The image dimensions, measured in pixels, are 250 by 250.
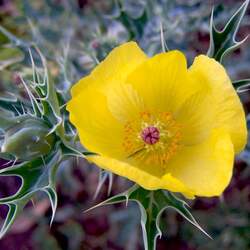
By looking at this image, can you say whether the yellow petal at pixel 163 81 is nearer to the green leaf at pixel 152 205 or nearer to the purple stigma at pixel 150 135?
the purple stigma at pixel 150 135

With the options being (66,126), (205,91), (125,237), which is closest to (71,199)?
(125,237)

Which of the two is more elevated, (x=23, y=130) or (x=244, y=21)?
(x=23, y=130)

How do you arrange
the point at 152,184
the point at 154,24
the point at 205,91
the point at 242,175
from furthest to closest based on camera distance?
the point at 242,175 < the point at 154,24 < the point at 205,91 < the point at 152,184

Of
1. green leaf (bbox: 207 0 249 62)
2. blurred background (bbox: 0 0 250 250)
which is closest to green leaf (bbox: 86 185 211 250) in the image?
green leaf (bbox: 207 0 249 62)

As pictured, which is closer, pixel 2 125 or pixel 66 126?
pixel 2 125

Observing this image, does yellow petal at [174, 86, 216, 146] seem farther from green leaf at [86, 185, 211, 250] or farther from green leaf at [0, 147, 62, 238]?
green leaf at [0, 147, 62, 238]

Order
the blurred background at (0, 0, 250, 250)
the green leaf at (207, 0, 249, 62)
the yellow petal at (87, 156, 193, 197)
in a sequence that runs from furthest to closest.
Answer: the blurred background at (0, 0, 250, 250), the green leaf at (207, 0, 249, 62), the yellow petal at (87, 156, 193, 197)

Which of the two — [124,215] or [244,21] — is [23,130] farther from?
[244,21]
